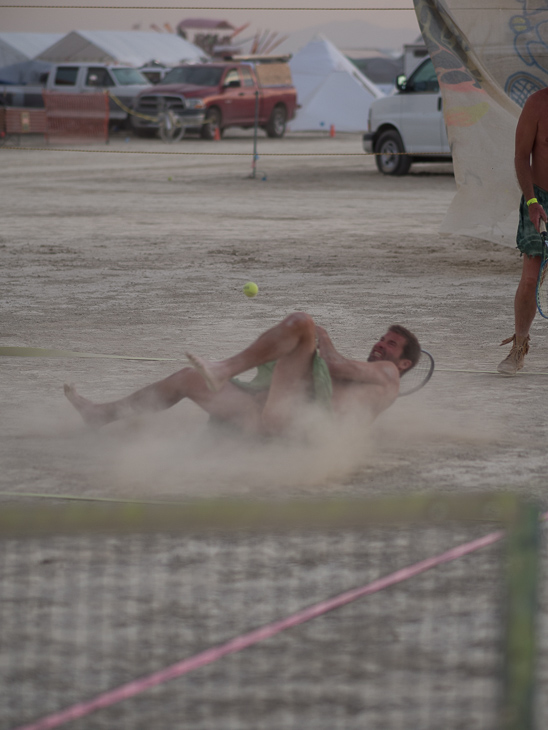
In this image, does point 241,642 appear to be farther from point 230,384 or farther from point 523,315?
point 523,315

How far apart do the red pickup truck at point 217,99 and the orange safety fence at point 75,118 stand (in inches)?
42.0

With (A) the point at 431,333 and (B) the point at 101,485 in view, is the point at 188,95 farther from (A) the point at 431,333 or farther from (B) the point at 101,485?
(B) the point at 101,485

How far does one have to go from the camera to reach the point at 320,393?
15.5 feet

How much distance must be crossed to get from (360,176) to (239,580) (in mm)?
20083

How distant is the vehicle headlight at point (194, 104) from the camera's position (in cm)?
3186

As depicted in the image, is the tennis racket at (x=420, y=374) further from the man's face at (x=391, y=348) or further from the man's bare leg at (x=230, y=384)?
the man's bare leg at (x=230, y=384)

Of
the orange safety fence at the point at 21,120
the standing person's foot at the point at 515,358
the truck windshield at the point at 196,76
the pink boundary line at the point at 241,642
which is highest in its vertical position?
the truck windshield at the point at 196,76

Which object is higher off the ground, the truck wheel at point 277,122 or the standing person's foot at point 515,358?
the standing person's foot at point 515,358

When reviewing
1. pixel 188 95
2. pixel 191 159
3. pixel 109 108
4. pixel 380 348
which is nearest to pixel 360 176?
pixel 191 159

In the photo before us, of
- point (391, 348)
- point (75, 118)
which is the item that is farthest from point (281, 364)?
point (75, 118)

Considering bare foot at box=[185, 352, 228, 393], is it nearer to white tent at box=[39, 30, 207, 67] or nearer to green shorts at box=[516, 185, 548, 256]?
green shorts at box=[516, 185, 548, 256]

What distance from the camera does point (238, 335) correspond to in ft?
25.9

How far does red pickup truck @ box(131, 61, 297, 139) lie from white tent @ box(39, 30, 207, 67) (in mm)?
8717

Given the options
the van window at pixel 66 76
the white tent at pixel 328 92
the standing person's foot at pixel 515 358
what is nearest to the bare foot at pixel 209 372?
the standing person's foot at pixel 515 358
